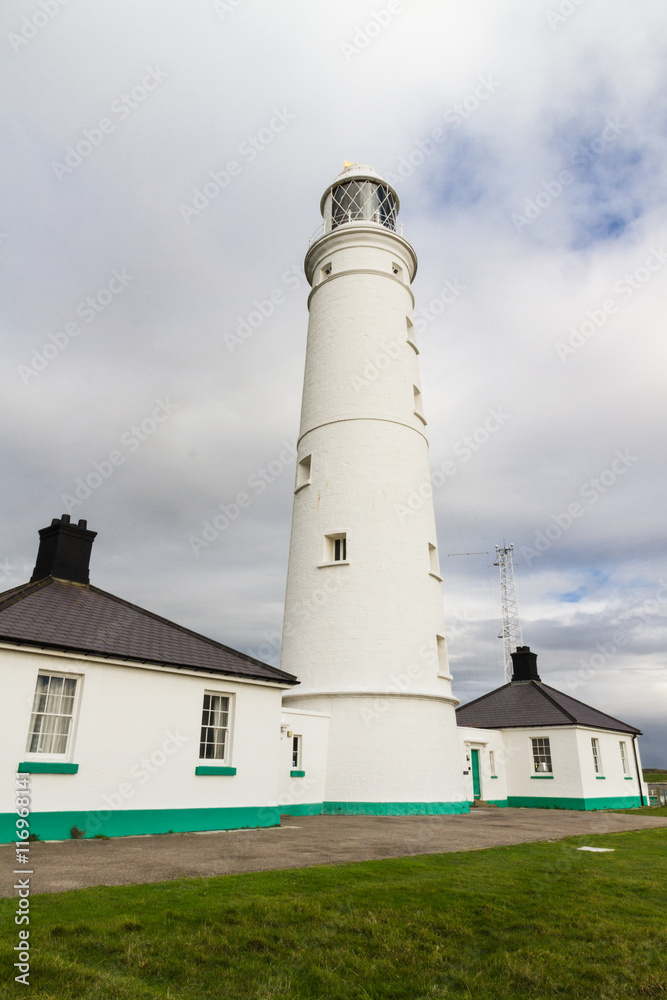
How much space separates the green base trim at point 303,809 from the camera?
49.8 ft

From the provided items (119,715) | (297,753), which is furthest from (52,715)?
(297,753)

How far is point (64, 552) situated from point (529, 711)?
61.3ft

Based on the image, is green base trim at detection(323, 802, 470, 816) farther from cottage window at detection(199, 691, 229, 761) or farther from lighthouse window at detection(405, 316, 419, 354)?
lighthouse window at detection(405, 316, 419, 354)

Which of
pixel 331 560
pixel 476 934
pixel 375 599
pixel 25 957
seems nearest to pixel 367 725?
pixel 375 599

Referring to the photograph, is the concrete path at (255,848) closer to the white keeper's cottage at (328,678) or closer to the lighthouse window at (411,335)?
the white keeper's cottage at (328,678)

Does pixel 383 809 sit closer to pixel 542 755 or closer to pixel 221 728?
pixel 221 728

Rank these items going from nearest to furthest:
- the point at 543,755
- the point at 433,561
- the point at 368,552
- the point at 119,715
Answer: the point at 119,715 < the point at 368,552 < the point at 433,561 < the point at 543,755

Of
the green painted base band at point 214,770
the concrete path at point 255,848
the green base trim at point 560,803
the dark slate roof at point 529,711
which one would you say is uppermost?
the dark slate roof at point 529,711

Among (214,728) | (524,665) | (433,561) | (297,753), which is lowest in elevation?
(297,753)

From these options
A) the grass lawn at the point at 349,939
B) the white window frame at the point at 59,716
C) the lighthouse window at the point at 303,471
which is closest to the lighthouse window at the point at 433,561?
the lighthouse window at the point at 303,471

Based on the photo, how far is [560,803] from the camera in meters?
22.9

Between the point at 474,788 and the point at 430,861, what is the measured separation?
16.2m

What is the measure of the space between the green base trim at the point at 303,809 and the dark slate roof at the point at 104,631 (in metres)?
3.44

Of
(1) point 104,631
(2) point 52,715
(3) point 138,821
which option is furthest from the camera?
(1) point 104,631
